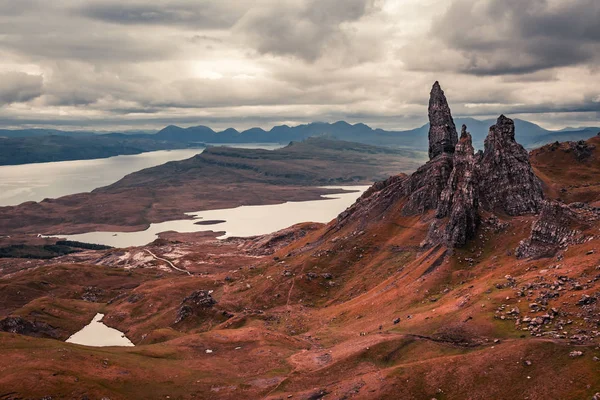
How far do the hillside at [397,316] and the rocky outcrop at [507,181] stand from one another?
43 cm

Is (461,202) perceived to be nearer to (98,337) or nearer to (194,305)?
(194,305)

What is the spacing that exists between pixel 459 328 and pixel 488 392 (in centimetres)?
1832

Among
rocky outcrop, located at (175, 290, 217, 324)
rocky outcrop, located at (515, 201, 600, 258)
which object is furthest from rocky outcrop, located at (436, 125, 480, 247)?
rocky outcrop, located at (175, 290, 217, 324)

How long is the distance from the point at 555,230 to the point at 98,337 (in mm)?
133294

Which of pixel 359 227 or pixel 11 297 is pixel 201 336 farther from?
pixel 11 297

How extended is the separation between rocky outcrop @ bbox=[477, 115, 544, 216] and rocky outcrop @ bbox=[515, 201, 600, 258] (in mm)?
33437

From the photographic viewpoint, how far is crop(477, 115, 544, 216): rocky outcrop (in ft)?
471

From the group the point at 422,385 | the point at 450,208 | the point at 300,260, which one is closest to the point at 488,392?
the point at 422,385

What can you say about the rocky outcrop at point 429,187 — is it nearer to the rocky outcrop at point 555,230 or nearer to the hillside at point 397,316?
the hillside at point 397,316

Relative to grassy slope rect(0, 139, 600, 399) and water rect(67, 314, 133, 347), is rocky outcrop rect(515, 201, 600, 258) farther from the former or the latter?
water rect(67, 314, 133, 347)

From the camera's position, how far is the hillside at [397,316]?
69938 mm

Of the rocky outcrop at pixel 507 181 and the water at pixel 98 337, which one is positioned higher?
the rocky outcrop at pixel 507 181

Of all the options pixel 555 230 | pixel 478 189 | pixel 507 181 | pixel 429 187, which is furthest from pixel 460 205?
pixel 429 187

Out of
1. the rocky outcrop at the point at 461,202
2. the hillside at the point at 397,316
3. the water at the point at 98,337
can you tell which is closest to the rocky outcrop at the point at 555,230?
the hillside at the point at 397,316
